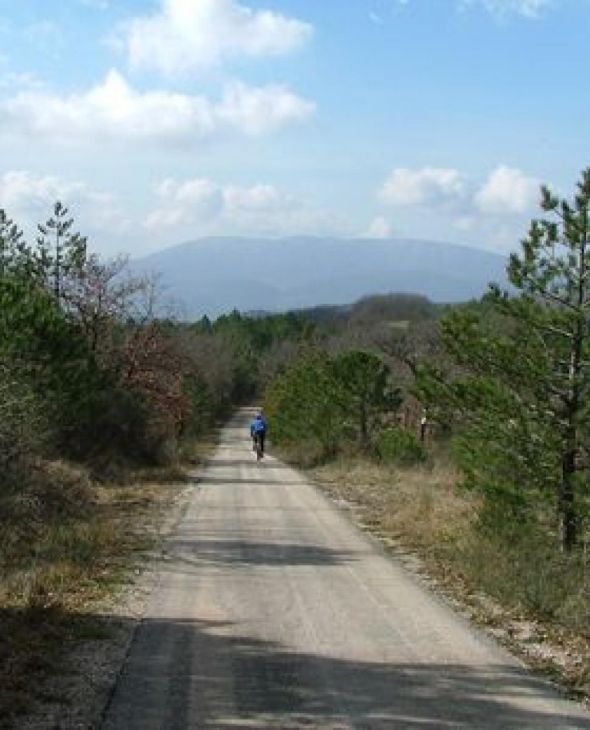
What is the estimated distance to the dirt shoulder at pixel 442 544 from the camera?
8820 mm

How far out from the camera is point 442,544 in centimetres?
1577

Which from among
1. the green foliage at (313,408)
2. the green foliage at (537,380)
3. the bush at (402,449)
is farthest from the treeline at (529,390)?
the green foliage at (313,408)

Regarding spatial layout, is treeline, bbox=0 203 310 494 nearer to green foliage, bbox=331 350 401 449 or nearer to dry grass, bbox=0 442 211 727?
dry grass, bbox=0 442 211 727

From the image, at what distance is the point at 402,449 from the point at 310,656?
86.5 feet

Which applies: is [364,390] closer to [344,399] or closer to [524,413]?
[344,399]

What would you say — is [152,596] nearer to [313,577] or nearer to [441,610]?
[313,577]

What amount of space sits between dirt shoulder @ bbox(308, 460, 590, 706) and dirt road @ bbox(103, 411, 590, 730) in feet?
1.00

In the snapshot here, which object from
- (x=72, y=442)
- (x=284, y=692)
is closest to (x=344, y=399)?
(x=72, y=442)

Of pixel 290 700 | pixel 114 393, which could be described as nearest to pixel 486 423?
pixel 290 700

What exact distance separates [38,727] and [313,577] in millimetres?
6446

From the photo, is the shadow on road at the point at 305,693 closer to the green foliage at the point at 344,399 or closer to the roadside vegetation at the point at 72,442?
the roadside vegetation at the point at 72,442

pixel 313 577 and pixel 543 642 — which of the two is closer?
pixel 543 642

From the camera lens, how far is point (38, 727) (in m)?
6.45

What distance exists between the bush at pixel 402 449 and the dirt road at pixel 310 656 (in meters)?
19.4
